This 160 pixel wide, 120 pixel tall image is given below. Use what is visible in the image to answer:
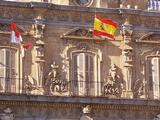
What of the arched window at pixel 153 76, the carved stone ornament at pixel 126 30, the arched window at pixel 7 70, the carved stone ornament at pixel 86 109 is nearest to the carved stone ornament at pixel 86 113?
the carved stone ornament at pixel 86 109

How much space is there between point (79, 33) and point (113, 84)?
10.6 feet

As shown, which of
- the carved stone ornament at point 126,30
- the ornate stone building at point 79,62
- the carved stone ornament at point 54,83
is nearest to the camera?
the ornate stone building at point 79,62

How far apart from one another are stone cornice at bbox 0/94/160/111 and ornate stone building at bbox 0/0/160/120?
0.16 feet

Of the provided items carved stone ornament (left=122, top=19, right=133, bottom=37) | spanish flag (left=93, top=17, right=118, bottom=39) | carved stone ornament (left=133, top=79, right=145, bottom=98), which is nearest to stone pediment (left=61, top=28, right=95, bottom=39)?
spanish flag (left=93, top=17, right=118, bottom=39)

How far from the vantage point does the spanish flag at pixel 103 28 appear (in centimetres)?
3681

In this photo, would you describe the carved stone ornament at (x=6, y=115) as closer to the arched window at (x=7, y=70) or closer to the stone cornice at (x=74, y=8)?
the arched window at (x=7, y=70)

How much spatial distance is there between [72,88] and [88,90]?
88 cm

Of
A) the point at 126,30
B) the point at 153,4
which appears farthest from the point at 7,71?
the point at 153,4

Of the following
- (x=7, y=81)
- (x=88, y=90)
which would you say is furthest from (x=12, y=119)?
(x=88, y=90)

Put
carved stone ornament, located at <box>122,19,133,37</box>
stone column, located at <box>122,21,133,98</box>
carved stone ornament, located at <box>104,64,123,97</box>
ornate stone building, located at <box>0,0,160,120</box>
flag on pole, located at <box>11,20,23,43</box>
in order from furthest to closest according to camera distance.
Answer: carved stone ornament, located at <box>122,19,133,37</box> → stone column, located at <box>122,21,133,98</box> → carved stone ornament, located at <box>104,64,123,97</box> → ornate stone building, located at <box>0,0,160,120</box> → flag on pole, located at <box>11,20,23,43</box>

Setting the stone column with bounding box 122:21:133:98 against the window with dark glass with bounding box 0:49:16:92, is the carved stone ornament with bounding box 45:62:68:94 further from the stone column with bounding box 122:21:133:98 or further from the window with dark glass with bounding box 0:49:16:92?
the stone column with bounding box 122:21:133:98

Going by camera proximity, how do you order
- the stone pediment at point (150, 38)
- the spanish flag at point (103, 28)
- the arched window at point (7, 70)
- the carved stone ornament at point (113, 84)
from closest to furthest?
the arched window at point (7, 70)
the spanish flag at point (103, 28)
the carved stone ornament at point (113, 84)
the stone pediment at point (150, 38)

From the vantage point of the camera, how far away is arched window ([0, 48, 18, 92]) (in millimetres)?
36281

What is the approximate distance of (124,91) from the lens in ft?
123
